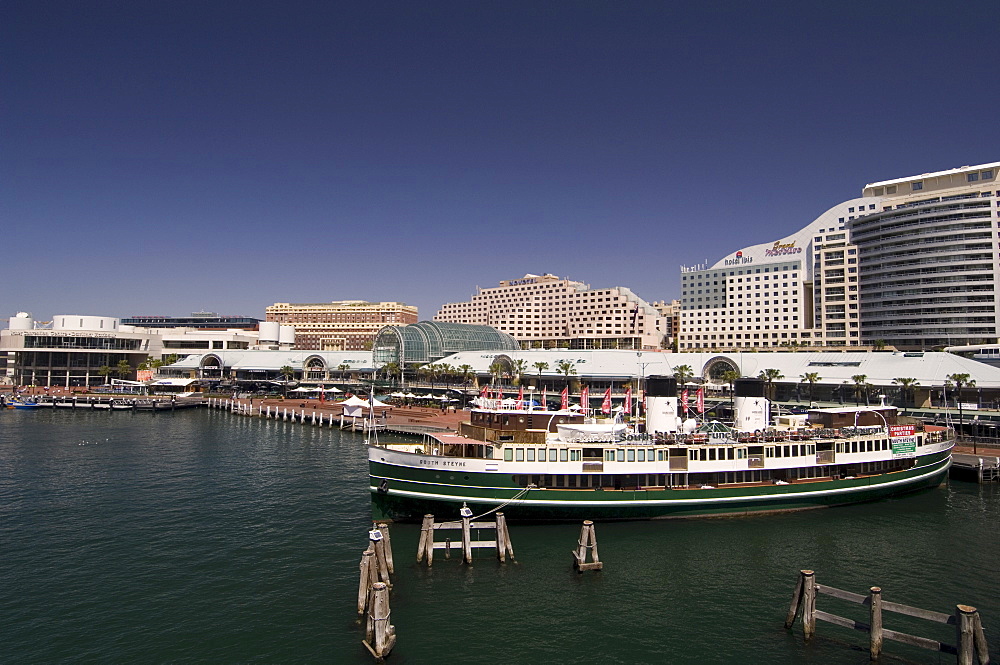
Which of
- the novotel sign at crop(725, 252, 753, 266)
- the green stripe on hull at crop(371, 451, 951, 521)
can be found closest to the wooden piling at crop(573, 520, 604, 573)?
the green stripe on hull at crop(371, 451, 951, 521)

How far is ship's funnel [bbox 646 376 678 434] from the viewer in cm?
4650

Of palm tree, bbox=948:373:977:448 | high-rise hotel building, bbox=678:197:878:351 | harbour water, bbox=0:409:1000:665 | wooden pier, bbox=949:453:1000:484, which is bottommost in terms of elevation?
harbour water, bbox=0:409:1000:665

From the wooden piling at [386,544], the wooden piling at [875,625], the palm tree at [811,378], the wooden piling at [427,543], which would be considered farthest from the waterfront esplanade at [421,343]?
the wooden piling at [875,625]

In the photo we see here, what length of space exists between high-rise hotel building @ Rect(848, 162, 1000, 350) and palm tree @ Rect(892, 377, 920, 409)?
170 feet

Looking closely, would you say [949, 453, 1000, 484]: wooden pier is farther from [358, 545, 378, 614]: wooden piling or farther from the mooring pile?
[358, 545, 378, 614]: wooden piling

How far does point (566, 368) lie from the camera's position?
11506 centimetres

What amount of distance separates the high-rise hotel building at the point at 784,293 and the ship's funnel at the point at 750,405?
120386mm

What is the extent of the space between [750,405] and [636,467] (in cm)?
1380

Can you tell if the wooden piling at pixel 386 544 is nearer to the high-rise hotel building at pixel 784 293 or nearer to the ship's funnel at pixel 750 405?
the ship's funnel at pixel 750 405

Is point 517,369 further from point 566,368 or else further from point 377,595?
point 377,595

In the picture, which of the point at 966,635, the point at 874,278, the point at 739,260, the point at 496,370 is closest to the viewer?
the point at 966,635

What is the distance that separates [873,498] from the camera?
47.9 meters

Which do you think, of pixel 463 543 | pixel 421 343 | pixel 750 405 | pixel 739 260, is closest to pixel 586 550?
pixel 463 543

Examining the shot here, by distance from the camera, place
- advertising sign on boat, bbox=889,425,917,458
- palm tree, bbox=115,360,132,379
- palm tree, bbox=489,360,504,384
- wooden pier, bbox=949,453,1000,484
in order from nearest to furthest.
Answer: advertising sign on boat, bbox=889,425,917,458
wooden pier, bbox=949,453,1000,484
palm tree, bbox=489,360,504,384
palm tree, bbox=115,360,132,379
